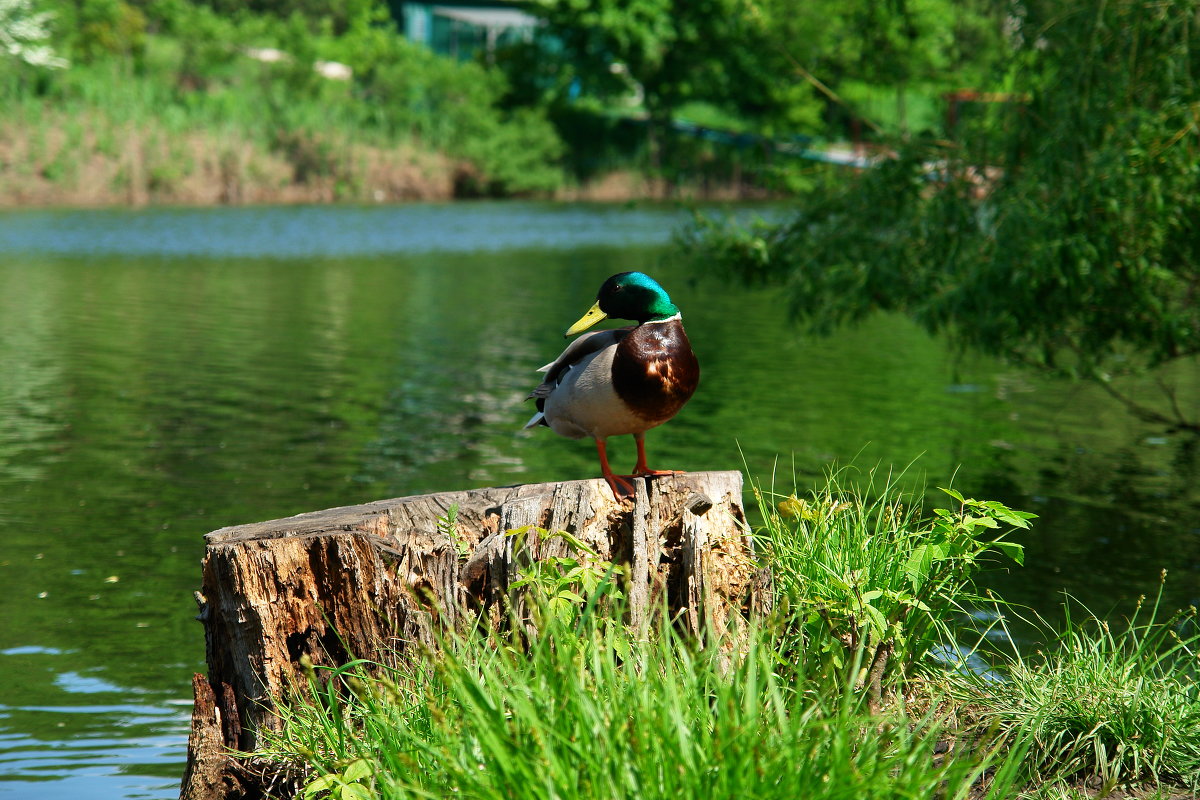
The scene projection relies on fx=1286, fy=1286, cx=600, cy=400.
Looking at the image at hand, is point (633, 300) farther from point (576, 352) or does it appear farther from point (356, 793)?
point (356, 793)

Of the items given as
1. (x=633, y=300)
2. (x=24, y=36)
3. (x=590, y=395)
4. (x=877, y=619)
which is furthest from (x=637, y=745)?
(x=24, y=36)

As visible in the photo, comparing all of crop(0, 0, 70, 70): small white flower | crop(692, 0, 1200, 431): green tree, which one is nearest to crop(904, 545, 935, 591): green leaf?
crop(692, 0, 1200, 431): green tree

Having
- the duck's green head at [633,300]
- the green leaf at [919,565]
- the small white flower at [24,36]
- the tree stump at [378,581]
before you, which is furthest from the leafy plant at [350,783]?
the small white flower at [24,36]

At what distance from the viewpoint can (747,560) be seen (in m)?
4.20

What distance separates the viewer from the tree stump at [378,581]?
3900mm

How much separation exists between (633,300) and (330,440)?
6.57 meters

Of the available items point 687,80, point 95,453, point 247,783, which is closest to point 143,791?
point 247,783

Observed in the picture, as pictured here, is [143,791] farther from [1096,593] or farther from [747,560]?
[1096,593]

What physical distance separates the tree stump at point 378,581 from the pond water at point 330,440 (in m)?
1.02

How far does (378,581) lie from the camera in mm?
3945

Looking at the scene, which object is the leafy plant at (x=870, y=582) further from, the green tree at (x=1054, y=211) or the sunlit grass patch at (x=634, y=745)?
the green tree at (x=1054, y=211)

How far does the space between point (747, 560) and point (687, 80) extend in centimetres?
4856

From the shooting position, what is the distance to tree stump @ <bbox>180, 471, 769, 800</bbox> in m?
3.90

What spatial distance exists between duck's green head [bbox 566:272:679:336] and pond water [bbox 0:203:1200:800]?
Answer: 1770 millimetres
